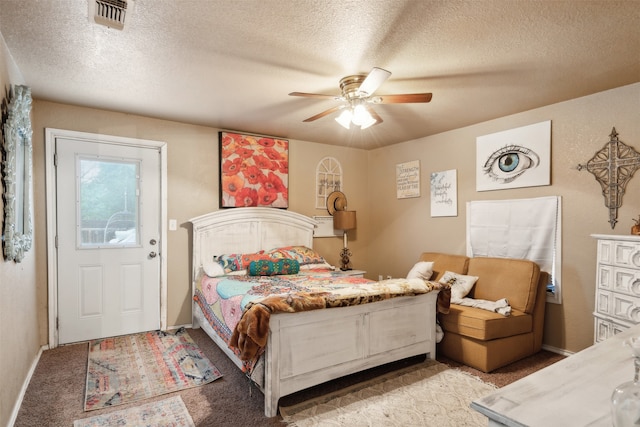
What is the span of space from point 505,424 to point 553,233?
3025mm

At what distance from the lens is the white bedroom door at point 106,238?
10.9ft

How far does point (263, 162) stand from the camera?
14.4ft

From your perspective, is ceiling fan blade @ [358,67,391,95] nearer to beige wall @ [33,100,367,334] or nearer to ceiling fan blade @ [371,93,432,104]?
ceiling fan blade @ [371,93,432,104]

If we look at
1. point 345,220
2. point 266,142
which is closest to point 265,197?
point 266,142

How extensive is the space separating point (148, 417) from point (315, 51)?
8.48 ft

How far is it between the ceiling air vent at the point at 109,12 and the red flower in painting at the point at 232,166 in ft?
7.49

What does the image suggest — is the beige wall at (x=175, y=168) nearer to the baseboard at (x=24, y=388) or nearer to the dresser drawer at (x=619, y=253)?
the baseboard at (x=24, y=388)

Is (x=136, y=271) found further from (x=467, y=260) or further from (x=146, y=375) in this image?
(x=467, y=260)

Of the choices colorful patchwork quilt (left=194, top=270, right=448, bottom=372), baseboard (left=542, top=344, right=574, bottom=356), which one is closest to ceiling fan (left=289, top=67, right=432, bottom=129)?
colorful patchwork quilt (left=194, top=270, right=448, bottom=372)

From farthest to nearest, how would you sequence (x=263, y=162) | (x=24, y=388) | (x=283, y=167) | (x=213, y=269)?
(x=283, y=167) → (x=263, y=162) → (x=213, y=269) → (x=24, y=388)

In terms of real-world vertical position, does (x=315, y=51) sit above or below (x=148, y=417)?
above

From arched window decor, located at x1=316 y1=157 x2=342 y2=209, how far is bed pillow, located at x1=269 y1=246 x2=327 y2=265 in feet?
A: 2.89

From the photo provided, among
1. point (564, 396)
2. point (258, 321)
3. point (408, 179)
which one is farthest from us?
point (408, 179)

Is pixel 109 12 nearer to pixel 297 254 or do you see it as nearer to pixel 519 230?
pixel 297 254
